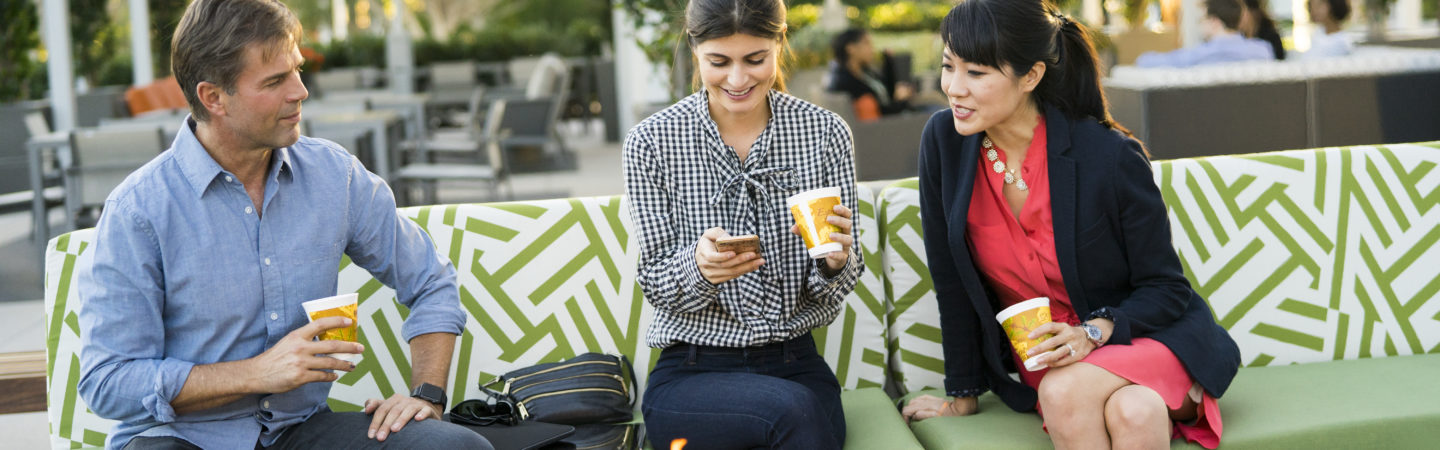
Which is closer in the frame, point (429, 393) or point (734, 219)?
point (429, 393)

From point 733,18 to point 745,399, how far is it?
760 millimetres

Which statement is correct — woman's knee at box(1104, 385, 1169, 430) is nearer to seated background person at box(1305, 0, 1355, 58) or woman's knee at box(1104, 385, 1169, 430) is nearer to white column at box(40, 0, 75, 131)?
seated background person at box(1305, 0, 1355, 58)

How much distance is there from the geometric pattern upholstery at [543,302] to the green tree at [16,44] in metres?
8.92

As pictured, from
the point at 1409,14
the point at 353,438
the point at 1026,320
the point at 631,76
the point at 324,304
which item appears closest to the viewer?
the point at 324,304

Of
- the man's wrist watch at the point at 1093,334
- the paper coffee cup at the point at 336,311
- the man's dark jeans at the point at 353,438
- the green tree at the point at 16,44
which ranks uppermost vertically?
the green tree at the point at 16,44

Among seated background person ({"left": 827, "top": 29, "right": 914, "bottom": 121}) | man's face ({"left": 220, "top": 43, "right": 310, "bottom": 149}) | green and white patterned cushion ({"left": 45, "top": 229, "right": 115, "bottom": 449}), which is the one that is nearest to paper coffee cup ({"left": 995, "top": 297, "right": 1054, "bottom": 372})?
man's face ({"left": 220, "top": 43, "right": 310, "bottom": 149})

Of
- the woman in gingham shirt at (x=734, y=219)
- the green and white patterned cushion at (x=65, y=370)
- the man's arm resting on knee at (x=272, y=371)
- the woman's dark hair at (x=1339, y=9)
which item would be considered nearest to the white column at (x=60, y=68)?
the green and white patterned cushion at (x=65, y=370)

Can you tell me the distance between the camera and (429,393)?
7.78 feet

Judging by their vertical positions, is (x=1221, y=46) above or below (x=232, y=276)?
above

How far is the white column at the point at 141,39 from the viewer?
10.6 meters

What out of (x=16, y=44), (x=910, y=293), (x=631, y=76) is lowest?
(x=910, y=293)

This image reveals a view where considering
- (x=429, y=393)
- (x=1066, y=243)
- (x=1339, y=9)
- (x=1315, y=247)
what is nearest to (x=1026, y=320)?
(x=1066, y=243)

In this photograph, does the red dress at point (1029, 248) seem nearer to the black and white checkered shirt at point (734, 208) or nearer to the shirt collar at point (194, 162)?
the black and white checkered shirt at point (734, 208)

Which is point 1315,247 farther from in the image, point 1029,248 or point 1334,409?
point 1029,248
